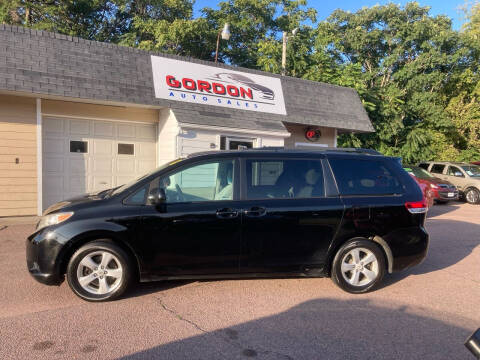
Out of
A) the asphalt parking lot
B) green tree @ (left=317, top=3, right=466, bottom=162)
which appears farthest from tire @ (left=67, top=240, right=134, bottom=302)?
green tree @ (left=317, top=3, right=466, bottom=162)

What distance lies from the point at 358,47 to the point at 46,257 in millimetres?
26359

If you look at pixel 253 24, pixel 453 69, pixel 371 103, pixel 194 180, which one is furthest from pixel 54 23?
pixel 453 69

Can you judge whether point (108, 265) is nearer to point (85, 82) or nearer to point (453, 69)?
point (85, 82)

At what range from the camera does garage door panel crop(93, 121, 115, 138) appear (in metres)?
9.84

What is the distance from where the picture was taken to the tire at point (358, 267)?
4461 mm

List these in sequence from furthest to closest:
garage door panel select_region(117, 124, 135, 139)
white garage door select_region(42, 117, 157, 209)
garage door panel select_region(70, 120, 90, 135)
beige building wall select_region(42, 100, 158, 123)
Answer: garage door panel select_region(117, 124, 135, 139) < garage door panel select_region(70, 120, 90, 135) < white garage door select_region(42, 117, 157, 209) < beige building wall select_region(42, 100, 158, 123)

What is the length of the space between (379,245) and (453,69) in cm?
2464

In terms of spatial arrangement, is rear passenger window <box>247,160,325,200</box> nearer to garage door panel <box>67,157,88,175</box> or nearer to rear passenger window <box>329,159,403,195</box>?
rear passenger window <box>329,159,403,195</box>

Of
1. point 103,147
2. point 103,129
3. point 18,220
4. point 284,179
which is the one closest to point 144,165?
point 103,147

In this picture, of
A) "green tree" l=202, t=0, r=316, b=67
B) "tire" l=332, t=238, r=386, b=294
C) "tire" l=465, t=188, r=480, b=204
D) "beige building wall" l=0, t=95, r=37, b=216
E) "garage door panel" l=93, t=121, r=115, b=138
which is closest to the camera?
"tire" l=332, t=238, r=386, b=294

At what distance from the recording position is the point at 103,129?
994 cm

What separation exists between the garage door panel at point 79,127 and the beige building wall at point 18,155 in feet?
2.88

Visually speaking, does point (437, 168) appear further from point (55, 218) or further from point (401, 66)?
point (55, 218)

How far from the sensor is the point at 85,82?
885 cm
